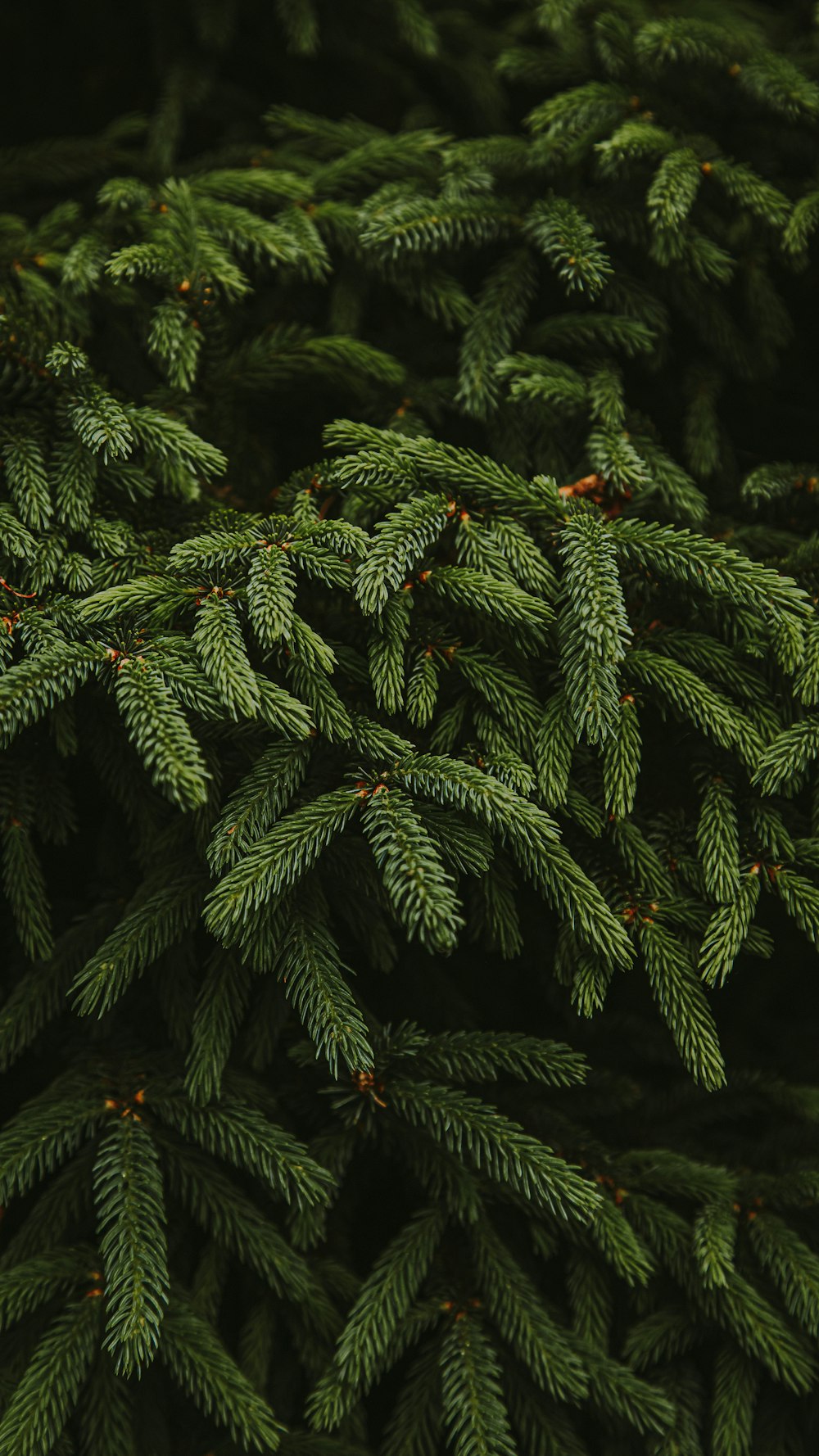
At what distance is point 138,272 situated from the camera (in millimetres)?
1467

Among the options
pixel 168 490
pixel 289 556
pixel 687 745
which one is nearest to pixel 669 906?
pixel 687 745

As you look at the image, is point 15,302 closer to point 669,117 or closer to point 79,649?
point 79,649

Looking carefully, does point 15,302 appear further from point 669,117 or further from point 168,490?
point 669,117

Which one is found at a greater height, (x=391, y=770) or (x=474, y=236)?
(x=474, y=236)

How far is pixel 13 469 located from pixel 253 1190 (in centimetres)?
116

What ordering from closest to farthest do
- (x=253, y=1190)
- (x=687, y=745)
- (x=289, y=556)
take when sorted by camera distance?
(x=289, y=556), (x=687, y=745), (x=253, y=1190)

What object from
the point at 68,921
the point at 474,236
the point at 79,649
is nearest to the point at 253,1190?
the point at 68,921

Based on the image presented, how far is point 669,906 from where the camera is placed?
52.5 inches

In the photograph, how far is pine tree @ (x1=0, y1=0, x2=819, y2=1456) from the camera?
124 centimetres

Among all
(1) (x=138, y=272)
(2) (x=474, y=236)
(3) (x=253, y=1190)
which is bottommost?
(3) (x=253, y=1190)

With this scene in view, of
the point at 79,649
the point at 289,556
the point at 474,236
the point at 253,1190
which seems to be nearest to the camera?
the point at 79,649

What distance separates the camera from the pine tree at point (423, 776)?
124 cm

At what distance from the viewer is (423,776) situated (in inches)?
46.9

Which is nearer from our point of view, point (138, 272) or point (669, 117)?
point (138, 272)
